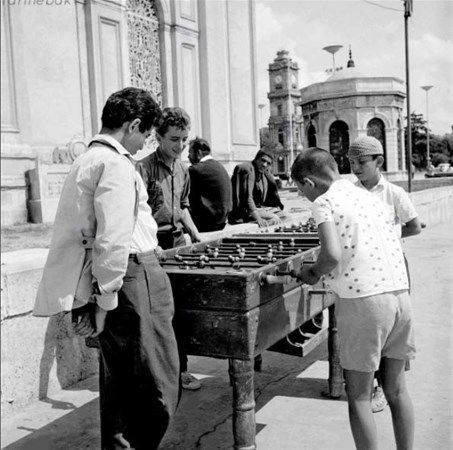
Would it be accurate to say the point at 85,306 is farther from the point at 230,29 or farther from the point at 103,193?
the point at 230,29

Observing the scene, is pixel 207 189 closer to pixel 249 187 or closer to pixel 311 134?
pixel 249 187

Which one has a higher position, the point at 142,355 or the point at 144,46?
the point at 144,46

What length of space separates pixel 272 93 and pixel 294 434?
87.4m

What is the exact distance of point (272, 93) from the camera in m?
88.3

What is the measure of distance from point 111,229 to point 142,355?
0.70 meters

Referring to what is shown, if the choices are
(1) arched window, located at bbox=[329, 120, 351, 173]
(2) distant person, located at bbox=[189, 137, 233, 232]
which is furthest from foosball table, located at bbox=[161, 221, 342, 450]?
(1) arched window, located at bbox=[329, 120, 351, 173]

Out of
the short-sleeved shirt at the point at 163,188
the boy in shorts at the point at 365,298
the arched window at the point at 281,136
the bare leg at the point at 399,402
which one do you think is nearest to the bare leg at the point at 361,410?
the boy in shorts at the point at 365,298

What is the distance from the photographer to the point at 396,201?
13.7ft

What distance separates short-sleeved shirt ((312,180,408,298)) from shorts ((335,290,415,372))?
0.05m

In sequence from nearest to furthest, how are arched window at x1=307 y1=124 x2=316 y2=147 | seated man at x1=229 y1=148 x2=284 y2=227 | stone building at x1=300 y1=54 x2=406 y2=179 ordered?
1. seated man at x1=229 y1=148 x2=284 y2=227
2. stone building at x1=300 y1=54 x2=406 y2=179
3. arched window at x1=307 y1=124 x2=316 y2=147

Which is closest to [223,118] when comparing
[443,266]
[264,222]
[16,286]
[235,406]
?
[443,266]

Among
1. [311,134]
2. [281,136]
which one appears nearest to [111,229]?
[311,134]

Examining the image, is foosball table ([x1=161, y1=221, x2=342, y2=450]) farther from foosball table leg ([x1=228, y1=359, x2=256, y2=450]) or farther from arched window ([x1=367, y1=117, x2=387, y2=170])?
arched window ([x1=367, y1=117, x2=387, y2=170])

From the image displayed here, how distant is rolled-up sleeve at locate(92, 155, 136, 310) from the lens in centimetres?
269
